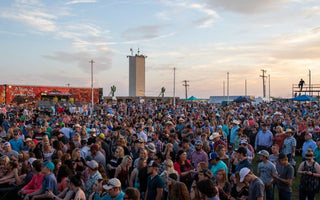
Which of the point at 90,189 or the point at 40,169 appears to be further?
the point at 40,169

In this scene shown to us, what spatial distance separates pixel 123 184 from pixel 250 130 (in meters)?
8.45

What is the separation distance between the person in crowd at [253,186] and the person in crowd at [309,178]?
90.9 inches

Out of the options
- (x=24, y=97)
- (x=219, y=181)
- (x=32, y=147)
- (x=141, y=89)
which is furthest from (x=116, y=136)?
(x=141, y=89)

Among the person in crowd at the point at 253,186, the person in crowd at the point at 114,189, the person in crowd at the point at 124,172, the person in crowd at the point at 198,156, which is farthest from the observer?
the person in crowd at the point at 198,156

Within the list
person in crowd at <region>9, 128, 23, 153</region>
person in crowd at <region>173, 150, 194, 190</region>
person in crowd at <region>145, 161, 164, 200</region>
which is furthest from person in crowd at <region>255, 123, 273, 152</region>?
person in crowd at <region>9, 128, 23, 153</region>

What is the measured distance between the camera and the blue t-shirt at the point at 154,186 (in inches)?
204

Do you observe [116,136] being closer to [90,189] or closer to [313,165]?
[90,189]

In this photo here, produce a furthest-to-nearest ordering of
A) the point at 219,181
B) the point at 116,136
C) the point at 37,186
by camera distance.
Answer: the point at 116,136, the point at 37,186, the point at 219,181

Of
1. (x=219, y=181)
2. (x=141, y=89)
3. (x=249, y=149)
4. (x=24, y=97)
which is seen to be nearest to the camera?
(x=219, y=181)

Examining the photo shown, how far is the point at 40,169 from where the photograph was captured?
620 centimetres

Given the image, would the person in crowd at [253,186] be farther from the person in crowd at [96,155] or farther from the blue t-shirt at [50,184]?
the person in crowd at [96,155]

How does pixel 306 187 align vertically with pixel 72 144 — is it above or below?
below

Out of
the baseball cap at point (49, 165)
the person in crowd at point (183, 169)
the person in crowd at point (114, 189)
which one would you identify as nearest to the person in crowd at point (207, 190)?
the person in crowd at point (114, 189)

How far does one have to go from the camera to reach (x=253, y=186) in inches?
183
